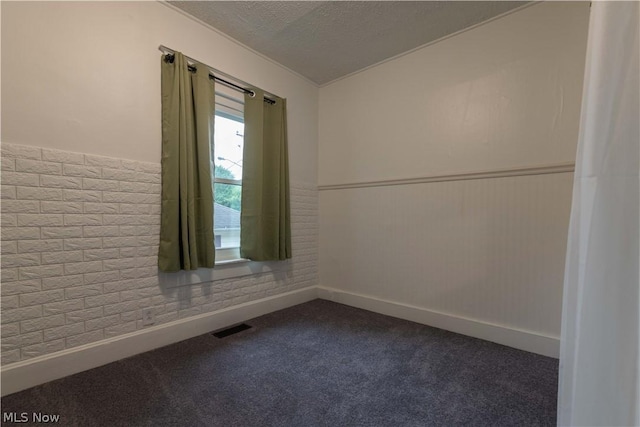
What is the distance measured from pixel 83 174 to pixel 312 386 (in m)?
1.76

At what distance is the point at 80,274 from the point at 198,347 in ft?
2.78

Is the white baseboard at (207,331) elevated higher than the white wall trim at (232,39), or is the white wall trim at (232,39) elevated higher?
the white wall trim at (232,39)

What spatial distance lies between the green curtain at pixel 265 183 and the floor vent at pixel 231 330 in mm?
556

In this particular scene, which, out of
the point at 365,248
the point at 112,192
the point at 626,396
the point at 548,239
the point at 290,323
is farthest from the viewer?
the point at 365,248

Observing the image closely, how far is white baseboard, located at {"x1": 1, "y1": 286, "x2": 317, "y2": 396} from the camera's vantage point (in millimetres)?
1391

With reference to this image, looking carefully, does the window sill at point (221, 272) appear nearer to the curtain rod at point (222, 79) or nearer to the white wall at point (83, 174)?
the white wall at point (83, 174)

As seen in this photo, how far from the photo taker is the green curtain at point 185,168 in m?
1.87

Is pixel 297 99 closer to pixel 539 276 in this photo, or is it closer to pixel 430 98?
pixel 430 98

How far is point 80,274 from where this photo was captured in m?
1.57

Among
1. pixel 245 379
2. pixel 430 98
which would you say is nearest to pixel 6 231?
pixel 245 379

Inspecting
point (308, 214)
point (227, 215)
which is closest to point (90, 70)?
point (227, 215)

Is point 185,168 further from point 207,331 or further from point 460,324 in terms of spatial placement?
point 460,324

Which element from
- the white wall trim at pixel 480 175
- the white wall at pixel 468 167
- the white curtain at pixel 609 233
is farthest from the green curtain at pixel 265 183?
the white curtain at pixel 609 233

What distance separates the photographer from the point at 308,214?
3014 mm
